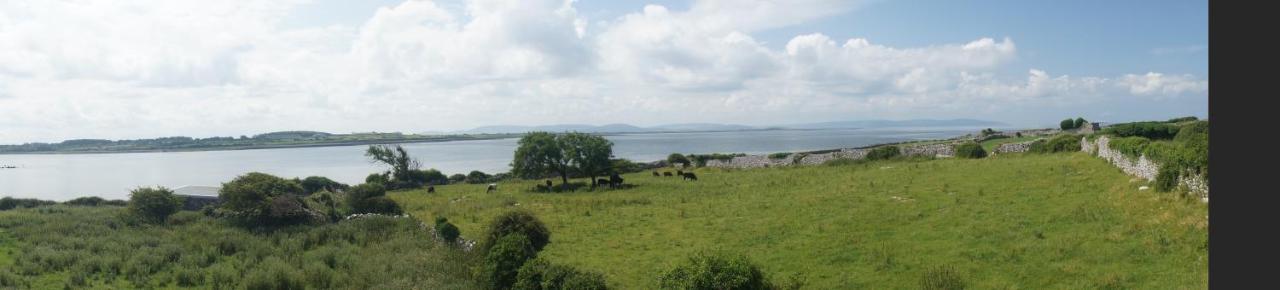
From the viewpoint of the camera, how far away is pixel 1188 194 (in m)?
15.9

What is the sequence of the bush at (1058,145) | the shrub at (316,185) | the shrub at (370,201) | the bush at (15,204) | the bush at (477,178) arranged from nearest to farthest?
the shrub at (370,201)
the bush at (15,204)
the bush at (1058,145)
the shrub at (316,185)
the bush at (477,178)

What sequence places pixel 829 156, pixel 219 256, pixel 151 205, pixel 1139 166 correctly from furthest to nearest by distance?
pixel 829 156
pixel 151 205
pixel 219 256
pixel 1139 166

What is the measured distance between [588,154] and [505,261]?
27.7 metres

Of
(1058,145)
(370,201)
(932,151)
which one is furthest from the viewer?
(932,151)

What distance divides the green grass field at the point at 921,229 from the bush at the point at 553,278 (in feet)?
4.40

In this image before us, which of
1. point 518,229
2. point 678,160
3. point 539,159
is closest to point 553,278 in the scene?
point 518,229

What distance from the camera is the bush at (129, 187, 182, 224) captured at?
31.7 metres

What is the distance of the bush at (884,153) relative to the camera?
51.8 meters

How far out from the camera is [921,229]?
1911 centimetres

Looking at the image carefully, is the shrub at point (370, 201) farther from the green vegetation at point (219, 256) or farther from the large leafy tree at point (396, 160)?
the large leafy tree at point (396, 160)

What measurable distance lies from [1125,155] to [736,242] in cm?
1464

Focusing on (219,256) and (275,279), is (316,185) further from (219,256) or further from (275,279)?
(275,279)

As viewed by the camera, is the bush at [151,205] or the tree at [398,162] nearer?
the bush at [151,205]

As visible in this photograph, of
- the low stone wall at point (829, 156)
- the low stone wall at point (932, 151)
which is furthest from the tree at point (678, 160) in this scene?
the low stone wall at point (932, 151)
